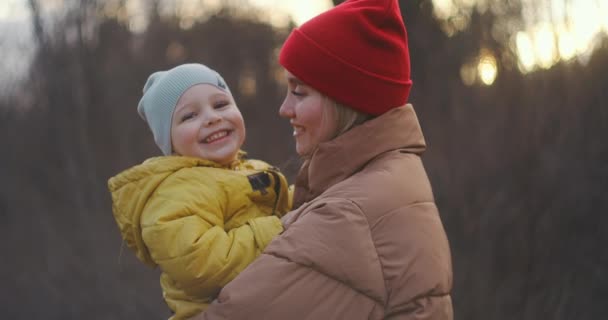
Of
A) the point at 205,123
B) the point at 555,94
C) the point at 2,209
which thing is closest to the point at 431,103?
the point at 555,94

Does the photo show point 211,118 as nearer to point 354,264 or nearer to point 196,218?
point 196,218

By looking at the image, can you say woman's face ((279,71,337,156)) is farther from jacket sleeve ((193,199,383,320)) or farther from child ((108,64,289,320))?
jacket sleeve ((193,199,383,320))

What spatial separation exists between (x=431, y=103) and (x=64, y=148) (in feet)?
12.2

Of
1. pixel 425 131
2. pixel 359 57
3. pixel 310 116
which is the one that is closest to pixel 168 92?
pixel 310 116

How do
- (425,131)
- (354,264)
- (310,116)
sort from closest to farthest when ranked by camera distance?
(354,264) → (310,116) → (425,131)

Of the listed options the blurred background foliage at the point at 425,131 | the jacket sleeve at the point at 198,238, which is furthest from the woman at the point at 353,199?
the blurred background foliage at the point at 425,131

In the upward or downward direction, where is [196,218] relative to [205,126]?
downward

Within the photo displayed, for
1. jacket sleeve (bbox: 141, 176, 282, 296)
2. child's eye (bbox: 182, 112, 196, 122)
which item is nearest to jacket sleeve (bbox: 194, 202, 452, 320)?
jacket sleeve (bbox: 141, 176, 282, 296)

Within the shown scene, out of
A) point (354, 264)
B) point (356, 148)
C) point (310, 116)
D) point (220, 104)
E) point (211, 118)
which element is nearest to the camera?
point (354, 264)

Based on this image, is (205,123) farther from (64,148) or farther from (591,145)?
(64,148)

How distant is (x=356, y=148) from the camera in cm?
236

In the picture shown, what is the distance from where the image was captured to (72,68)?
7.37m

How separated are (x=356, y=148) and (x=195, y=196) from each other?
1.86ft

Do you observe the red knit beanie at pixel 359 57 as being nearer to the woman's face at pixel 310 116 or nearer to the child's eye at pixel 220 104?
the woman's face at pixel 310 116
